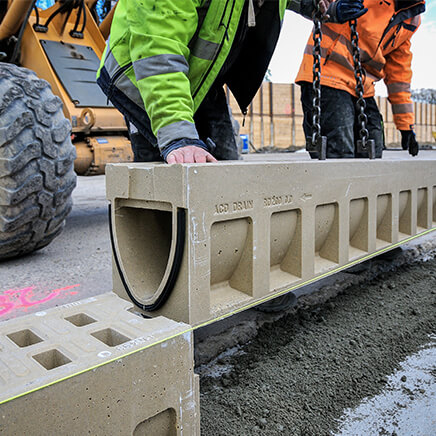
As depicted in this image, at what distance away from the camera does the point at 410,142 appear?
12.1 ft

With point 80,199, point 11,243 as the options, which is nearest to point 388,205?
point 11,243

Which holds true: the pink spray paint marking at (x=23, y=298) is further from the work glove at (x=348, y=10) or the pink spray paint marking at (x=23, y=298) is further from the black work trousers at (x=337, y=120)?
the work glove at (x=348, y=10)

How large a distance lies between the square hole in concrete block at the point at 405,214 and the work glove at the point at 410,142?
0.94 meters

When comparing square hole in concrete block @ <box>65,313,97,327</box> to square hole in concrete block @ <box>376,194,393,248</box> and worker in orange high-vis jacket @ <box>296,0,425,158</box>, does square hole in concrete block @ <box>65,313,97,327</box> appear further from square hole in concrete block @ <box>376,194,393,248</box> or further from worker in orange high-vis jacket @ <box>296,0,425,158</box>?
worker in orange high-vis jacket @ <box>296,0,425,158</box>

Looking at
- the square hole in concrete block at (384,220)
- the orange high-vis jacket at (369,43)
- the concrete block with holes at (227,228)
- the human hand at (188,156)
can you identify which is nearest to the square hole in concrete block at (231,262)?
the concrete block with holes at (227,228)

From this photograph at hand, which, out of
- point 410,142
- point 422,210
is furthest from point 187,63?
point 410,142

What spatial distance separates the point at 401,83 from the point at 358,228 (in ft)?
6.38

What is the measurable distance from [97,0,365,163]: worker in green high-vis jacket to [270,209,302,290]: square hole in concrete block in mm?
381

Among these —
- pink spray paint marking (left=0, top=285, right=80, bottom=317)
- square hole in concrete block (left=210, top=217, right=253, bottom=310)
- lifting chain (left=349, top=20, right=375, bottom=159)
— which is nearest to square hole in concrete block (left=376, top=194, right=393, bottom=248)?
lifting chain (left=349, top=20, right=375, bottom=159)

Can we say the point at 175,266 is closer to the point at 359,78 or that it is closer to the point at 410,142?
the point at 359,78

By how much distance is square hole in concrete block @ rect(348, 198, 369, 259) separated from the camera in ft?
7.79

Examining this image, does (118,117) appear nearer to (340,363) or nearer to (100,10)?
(100,10)

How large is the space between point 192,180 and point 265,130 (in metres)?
20.5

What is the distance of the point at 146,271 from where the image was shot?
5.98ft
